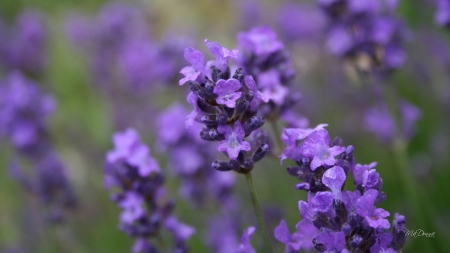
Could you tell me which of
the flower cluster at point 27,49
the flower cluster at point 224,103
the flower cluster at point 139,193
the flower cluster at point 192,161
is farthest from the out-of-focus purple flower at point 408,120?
the flower cluster at point 27,49

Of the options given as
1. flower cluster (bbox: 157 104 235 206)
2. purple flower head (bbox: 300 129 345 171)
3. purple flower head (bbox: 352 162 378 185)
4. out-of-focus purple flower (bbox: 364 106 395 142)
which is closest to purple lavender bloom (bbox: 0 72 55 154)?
flower cluster (bbox: 157 104 235 206)

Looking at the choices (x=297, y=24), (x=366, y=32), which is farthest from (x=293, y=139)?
(x=297, y=24)

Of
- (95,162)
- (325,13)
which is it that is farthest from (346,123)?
(95,162)

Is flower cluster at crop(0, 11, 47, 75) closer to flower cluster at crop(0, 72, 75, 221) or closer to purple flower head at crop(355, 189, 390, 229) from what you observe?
flower cluster at crop(0, 72, 75, 221)

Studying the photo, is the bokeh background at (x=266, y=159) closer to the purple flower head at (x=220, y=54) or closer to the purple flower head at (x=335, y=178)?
the purple flower head at (x=220, y=54)

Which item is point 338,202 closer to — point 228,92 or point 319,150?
point 319,150
